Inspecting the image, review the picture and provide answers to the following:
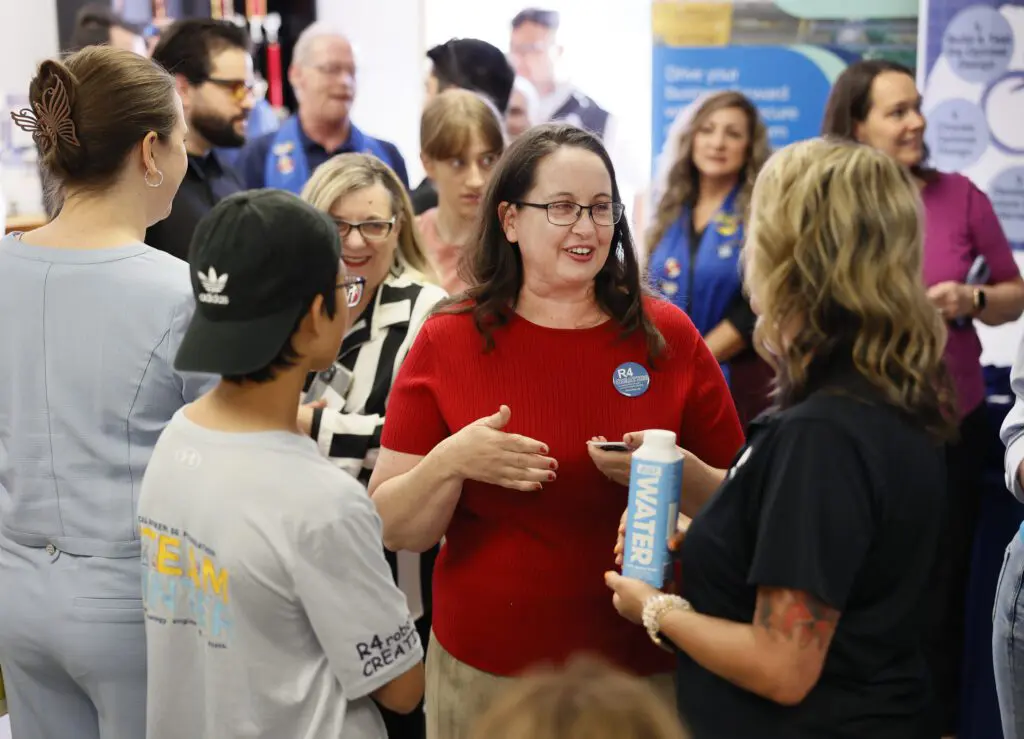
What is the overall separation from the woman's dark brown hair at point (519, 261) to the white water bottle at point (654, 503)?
0.41 metres

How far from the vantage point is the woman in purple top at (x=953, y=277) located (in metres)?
3.30

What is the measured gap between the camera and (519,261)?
2088 millimetres

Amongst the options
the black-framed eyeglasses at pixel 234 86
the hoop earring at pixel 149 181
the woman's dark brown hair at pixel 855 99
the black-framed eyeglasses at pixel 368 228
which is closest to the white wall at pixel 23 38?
the black-framed eyeglasses at pixel 234 86

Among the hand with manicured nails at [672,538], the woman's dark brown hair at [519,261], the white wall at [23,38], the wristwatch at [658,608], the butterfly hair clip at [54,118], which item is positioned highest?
the white wall at [23,38]

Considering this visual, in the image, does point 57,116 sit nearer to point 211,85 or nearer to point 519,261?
point 519,261

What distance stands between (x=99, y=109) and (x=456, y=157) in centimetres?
176

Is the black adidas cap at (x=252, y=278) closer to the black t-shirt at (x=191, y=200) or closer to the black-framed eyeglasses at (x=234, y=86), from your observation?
the black t-shirt at (x=191, y=200)

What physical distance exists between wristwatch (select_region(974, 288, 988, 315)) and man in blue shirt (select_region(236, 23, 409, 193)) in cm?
209

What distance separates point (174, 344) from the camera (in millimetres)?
1753

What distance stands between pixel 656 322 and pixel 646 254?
1715 millimetres

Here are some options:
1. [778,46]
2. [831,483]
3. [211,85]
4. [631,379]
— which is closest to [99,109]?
[631,379]

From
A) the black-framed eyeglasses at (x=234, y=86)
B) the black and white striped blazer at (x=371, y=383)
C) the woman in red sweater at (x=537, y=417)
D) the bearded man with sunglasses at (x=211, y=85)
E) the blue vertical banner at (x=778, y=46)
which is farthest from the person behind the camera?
the blue vertical banner at (x=778, y=46)

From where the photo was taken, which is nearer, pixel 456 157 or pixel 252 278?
pixel 252 278

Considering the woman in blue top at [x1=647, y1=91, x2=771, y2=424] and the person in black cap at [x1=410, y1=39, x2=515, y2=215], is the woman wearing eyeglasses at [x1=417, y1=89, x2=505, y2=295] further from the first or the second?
the person in black cap at [x1=410, y1=39, x2=515, y2=215]
